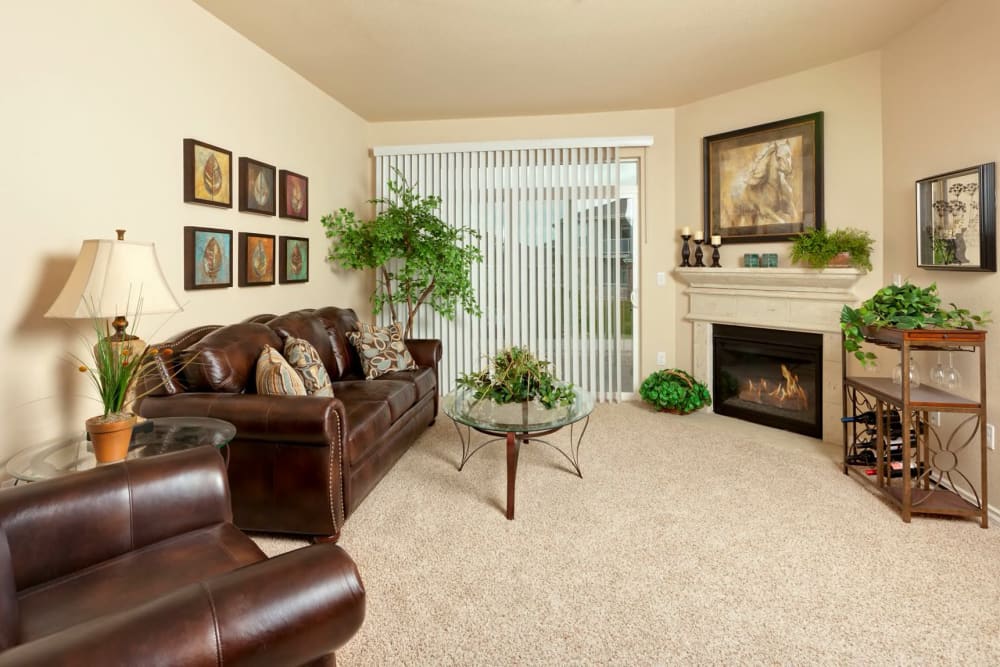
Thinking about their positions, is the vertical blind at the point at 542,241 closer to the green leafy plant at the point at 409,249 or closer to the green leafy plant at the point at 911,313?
the green leafy plant at the point at 409,249

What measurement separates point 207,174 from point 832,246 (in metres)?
4.14

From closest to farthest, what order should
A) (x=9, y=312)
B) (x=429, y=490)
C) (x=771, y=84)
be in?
(x=9, y=312) → (x=429, y=490) → (x=771, y=84)

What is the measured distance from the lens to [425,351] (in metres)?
4.35

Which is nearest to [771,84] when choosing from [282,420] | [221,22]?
[221,22]

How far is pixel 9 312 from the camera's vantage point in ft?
7.09

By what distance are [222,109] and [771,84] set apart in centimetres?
403

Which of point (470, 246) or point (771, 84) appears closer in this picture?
point (771, 84)

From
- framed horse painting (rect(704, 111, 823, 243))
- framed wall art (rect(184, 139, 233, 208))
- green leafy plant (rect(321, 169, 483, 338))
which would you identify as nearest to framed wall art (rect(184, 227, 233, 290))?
framed wall art (rect(184, 139, 233, 208))

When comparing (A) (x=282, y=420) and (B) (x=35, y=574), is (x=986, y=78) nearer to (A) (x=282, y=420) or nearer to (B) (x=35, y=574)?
(A) (x=282, y=420)

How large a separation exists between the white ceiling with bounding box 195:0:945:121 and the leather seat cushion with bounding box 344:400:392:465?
7.36ft

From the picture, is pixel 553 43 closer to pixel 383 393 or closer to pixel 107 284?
pixel 383 393

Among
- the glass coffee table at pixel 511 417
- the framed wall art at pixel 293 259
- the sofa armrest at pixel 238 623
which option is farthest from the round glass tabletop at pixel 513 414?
the sofa armrest at pixel 238 623

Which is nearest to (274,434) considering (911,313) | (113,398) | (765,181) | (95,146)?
(113,398)

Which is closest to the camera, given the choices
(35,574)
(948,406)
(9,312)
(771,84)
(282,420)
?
(35,574)
